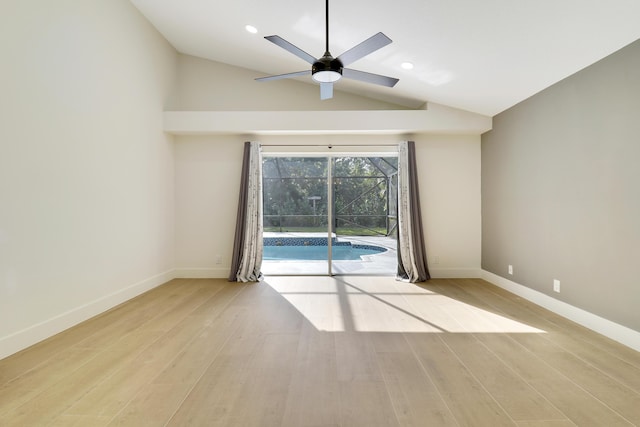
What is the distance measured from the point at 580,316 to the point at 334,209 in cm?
332

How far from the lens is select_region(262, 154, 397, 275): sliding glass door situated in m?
5.32

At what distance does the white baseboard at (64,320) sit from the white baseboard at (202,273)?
0.75m

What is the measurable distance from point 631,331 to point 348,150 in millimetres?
3827

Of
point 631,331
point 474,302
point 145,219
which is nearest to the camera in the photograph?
point 631,331

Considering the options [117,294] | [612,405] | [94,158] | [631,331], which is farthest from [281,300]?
[631,331]

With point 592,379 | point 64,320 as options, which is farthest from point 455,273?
point 64,320

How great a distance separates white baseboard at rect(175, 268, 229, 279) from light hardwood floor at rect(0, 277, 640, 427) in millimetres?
1468

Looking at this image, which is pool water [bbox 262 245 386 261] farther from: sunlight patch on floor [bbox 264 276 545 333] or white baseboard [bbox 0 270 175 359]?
white baseboard [bbox 0 270 175 359]

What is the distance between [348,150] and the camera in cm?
520

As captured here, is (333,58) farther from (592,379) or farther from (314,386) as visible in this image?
(592,379)

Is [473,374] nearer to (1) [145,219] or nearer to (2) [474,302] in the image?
(2) [474,302]

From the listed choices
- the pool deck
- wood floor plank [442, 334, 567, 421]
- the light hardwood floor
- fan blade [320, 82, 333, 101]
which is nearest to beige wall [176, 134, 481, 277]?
the pool deck

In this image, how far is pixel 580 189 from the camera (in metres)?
3.11

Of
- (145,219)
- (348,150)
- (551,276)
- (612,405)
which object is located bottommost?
(612,405)
